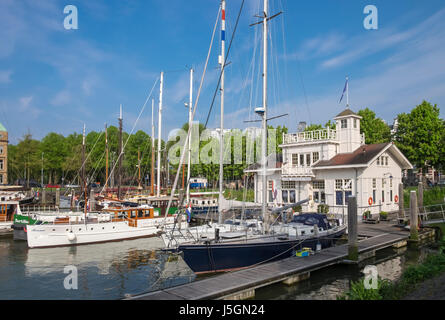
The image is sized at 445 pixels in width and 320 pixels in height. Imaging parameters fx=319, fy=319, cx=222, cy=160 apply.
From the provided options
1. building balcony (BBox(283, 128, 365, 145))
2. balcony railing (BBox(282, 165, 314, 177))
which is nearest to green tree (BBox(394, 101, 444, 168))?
building balcony (BBox(283, 128, 365, 145))

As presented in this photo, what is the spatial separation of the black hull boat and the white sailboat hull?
1082 centimetres

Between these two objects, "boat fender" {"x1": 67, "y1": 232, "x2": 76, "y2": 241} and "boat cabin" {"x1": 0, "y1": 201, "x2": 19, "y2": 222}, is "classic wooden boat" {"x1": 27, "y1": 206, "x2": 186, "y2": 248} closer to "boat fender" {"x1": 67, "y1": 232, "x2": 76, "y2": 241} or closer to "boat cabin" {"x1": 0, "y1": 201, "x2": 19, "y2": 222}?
"boat fender" {"x1": 67, "y1": 232, "x2": 76, "y2": 241}

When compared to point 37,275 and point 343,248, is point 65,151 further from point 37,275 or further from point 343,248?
point 343,248

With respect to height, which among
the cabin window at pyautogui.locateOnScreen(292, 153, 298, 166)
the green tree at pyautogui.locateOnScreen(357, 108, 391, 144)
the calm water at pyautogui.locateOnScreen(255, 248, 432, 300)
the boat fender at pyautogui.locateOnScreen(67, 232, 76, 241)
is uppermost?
the green tree at pyautogui.locateOnScreen(357, 108, 391, 144)

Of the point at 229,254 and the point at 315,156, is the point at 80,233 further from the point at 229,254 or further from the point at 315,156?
the point at 315,156

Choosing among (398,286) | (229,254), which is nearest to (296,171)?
(229,254)

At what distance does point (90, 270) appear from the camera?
67.1 feet

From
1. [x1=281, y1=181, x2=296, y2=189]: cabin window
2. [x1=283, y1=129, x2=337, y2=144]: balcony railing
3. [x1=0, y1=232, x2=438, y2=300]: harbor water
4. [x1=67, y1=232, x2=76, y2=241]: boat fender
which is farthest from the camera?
[x1=281, y1=181, x2=296, y2=189]: cabin window

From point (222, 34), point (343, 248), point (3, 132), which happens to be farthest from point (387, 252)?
point (3, 132)

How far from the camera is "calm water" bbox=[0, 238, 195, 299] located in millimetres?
16250

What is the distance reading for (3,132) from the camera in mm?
57219

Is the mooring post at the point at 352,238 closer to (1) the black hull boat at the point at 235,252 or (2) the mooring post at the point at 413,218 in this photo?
(1) the black hull boat at the point at 235,252

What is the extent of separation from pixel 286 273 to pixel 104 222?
20567 mm

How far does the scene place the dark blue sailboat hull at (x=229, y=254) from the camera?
16.8 m
